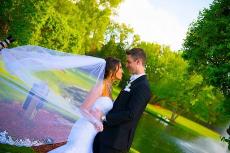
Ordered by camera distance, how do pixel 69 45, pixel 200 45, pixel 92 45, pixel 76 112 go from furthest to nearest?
1. pixel 92 45
2. pixel 69 45
3. pixel 200 45
4. pixel 76 112

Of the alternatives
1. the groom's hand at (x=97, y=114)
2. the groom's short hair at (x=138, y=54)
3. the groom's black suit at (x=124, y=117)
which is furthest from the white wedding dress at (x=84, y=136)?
the groom's short hair at (x=138, y=54)

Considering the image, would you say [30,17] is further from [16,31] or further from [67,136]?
[67,136]

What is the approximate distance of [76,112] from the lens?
8.55m

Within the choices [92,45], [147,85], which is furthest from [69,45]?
[147,85]

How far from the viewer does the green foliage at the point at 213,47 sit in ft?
88.5

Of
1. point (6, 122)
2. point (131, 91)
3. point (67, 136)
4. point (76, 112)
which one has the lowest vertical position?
point (6, 122)

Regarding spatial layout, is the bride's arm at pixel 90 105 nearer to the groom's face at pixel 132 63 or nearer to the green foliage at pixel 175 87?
the groom's face at pixel 132 63

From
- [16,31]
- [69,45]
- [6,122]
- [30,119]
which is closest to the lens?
[30,119]

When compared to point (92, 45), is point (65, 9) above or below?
above

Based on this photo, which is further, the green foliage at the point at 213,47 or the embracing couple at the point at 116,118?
the green foliage at the point at 213,47


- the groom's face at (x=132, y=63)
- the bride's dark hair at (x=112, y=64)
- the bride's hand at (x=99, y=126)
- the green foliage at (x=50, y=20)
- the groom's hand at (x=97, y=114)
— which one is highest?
the groom's face at (x=132, y=63)

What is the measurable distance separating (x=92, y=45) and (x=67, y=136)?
7144cm

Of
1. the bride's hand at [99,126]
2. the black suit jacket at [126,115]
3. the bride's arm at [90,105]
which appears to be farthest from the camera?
the bride's arm at [90,105]

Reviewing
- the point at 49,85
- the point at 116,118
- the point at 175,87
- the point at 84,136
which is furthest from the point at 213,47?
the point at 175,87
